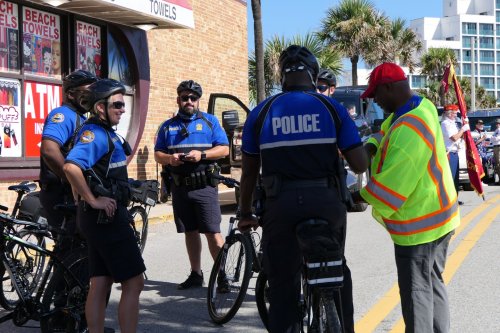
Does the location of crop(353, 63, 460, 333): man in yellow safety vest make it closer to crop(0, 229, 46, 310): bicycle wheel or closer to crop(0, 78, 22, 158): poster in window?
crop(0, 229, 46, 310): bicycle wheel

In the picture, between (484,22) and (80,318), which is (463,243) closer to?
(80,318)

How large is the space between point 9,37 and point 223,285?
840 centimetres

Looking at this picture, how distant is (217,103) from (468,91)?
73.6 m

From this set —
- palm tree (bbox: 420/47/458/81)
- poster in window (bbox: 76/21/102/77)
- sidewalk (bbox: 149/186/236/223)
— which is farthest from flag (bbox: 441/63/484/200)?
palm tree (bbox: 420/47/458/81)

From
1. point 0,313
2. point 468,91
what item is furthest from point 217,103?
point 468,91

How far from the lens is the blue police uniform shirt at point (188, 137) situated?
8.14 m

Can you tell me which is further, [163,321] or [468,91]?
[468,91]

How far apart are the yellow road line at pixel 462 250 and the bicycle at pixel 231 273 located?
119 cm

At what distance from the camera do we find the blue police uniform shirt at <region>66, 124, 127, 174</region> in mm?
5242

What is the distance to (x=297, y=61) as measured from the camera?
4789 millimetres

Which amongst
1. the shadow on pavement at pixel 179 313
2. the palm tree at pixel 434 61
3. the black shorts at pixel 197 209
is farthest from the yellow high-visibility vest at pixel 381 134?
the palm tree at pixel 434 61

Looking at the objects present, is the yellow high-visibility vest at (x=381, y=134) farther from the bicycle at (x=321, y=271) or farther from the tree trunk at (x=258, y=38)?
the tree trunk at (x=258, y=38)

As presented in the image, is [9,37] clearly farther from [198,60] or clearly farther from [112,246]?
[112,246]

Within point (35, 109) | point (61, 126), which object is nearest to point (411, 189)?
point (61, 126)
